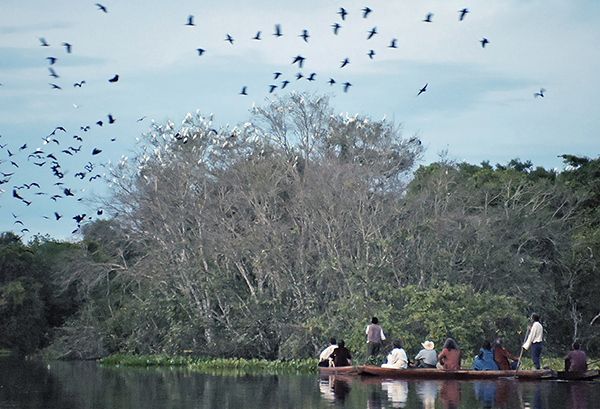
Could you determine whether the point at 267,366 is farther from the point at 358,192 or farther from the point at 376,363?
the point at 358,192

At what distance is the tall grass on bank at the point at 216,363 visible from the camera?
81.1ft

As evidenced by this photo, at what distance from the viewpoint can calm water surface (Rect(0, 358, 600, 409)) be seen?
Result: 42.0ft

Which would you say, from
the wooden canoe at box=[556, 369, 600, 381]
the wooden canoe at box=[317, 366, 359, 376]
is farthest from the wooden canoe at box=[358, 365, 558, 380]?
the wooden canoe at box=[317, 366, 359, 376]

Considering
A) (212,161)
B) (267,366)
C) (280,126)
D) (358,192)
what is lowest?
(267,366)

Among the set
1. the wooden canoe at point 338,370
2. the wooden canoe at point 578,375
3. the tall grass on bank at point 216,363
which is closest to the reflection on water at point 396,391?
the wooden canoe at point 338,370

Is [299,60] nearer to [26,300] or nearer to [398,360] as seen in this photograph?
[398,360]

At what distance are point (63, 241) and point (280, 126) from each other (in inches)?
1453

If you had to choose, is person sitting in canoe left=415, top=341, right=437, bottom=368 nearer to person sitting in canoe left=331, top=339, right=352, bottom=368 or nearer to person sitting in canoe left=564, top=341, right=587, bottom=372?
person sitting in canoe left=331, top=339, right=352, bottom=368

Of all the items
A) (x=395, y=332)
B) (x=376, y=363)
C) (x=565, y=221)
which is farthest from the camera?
(x=565, y=221)

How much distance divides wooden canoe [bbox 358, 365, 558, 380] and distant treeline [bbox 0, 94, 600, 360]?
4.53 m

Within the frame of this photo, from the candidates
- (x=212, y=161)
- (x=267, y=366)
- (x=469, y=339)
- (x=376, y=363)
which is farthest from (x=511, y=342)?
(x=212, y=161)

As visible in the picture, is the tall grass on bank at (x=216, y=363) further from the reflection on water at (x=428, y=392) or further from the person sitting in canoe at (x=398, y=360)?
the reflection on water at (x=428, y=392)

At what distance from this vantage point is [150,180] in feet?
111

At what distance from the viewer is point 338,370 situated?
20.7 metres
